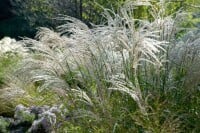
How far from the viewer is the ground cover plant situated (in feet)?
12.1

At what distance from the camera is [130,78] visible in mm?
3852

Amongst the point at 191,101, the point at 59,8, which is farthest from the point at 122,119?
the point at 59,8

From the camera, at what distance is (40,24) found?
14.6 metres

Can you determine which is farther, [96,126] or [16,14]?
[16,14]

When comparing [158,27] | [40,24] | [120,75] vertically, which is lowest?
[40,24]

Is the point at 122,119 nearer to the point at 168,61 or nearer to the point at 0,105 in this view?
the point at 168,61

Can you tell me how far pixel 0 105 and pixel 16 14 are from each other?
10.7m

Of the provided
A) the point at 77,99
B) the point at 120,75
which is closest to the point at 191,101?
the point at 120,75

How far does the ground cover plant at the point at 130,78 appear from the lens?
369 cm

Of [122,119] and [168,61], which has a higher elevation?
[168,61]

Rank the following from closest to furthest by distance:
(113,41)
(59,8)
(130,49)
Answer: (130,49) → (113,41) → (59,8)

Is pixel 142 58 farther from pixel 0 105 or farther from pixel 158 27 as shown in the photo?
pixel 0 105

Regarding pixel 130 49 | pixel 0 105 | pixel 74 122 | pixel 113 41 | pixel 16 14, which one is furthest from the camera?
pixel 16 14

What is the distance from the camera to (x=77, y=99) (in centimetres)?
400
